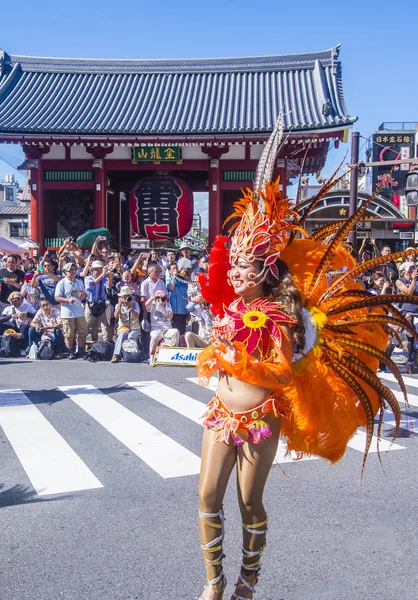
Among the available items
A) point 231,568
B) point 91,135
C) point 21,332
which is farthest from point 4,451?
point 91,135

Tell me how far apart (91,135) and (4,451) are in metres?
13.6

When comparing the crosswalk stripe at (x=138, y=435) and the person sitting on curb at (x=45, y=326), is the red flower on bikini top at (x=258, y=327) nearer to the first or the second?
the crosswalk stripe at (x=138, y=435)

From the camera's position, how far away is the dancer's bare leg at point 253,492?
287 centimetres

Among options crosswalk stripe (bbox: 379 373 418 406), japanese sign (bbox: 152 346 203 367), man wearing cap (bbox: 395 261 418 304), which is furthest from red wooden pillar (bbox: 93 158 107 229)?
crosswalk stripe (bbox: 379 373 418 406)

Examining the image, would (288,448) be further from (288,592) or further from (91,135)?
(91,135)

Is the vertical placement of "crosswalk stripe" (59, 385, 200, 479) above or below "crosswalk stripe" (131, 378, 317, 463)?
above

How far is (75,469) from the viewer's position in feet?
16.5

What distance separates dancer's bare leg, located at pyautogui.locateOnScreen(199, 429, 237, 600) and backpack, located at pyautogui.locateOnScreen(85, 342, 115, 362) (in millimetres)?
7623

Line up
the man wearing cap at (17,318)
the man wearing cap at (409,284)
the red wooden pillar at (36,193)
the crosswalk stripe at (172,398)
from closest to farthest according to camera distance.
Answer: the crosswalk stripe at (172,398)
the man wearing cap at (409,284)
the man wearing cap at (17,318)
the red wooden pillar at (36,193)

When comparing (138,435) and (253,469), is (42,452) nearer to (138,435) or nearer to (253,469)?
(138,435)

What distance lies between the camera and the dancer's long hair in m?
3.01

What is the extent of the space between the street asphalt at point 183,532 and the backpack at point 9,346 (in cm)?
500

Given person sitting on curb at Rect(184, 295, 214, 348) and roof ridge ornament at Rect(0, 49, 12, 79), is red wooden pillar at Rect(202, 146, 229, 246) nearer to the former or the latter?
person sitting on curb at Rect(184, 295, 214, 348)

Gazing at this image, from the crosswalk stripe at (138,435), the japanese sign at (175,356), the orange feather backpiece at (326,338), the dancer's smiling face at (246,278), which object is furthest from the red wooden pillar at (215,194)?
the dancer's smiling face at (246,278)
